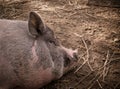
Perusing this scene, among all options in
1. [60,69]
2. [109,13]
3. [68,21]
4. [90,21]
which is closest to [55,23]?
[68,21]

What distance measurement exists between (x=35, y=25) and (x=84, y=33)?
1440 mm

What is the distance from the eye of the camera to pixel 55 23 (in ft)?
15.6

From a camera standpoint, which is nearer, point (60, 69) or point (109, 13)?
point (60, 69)

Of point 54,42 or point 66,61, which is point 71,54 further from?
point 54,42

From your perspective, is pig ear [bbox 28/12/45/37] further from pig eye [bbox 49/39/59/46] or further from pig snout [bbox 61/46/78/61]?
pig snout [bbox 61/46/78/61]

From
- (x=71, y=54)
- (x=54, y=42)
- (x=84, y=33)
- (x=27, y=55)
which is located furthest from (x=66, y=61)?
(x=84, y=33)

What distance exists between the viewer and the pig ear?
3.19 m

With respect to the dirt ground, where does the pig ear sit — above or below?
above

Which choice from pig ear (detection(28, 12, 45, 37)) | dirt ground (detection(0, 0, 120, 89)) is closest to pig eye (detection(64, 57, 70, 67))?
dirt ground (detection(0, 0, 120, 89))

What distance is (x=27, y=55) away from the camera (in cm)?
317

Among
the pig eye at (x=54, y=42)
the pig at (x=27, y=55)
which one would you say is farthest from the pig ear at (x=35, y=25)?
the pig eye at (x=54, y=42)

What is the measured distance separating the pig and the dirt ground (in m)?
0.37

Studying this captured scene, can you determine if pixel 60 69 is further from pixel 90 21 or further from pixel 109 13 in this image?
pixel 109 13

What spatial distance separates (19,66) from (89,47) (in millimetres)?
1371
